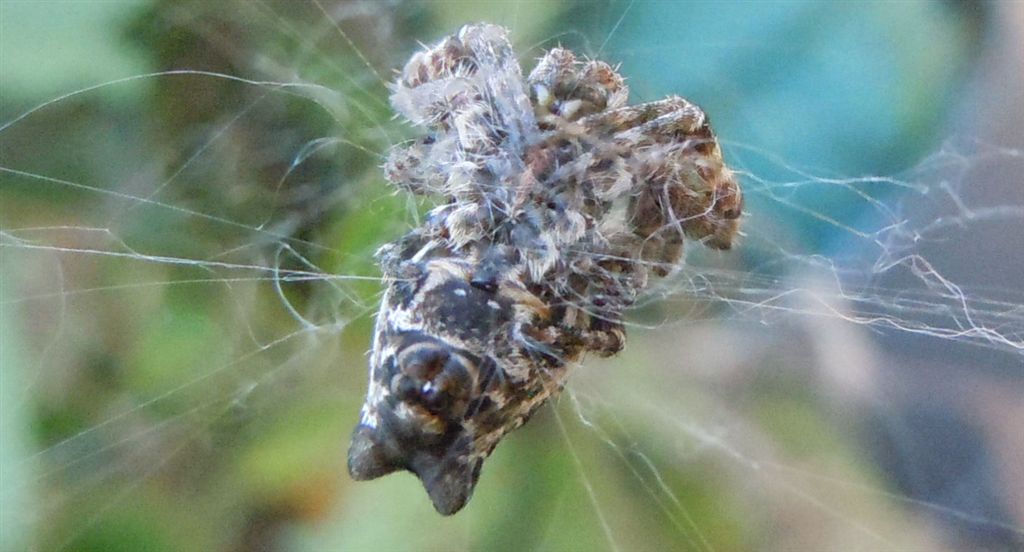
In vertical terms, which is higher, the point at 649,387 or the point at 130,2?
the point at 130,2

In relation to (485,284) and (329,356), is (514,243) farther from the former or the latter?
(329,356)

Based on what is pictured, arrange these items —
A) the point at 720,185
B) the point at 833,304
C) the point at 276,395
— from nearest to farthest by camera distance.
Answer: the point at 720,185 → the point at 833,304 → the point at 276,395

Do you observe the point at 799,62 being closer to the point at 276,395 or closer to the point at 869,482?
the point at 869,482

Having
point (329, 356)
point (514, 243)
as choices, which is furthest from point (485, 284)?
point (329, 356)

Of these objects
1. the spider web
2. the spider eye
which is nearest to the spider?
the spider eye

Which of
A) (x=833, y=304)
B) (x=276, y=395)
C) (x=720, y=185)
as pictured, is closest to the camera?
(x=720, y=185)

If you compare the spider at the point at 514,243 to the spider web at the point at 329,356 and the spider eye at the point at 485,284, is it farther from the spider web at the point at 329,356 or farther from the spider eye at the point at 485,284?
the spider web at the point at 329,356

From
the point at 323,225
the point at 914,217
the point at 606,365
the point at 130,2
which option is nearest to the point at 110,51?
the point at 130,2
